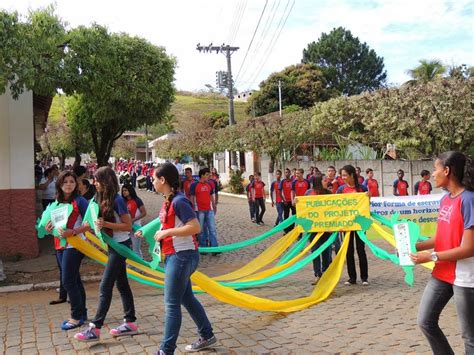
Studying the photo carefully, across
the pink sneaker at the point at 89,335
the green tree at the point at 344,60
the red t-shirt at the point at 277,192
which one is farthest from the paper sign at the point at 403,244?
the green tree at the point at 344,60

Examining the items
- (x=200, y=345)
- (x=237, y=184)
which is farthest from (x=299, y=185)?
(x=237, y=184)

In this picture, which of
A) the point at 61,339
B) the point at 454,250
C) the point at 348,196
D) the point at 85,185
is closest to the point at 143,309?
the point at 61,339

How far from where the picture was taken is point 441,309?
11.0 ft

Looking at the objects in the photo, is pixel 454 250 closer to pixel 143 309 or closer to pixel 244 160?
pixel 143 309

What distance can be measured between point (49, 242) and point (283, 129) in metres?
13.7

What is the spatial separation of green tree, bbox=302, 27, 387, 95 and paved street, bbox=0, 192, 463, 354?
2226 inches

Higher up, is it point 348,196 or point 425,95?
point 425,95

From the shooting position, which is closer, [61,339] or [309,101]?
[61,339]

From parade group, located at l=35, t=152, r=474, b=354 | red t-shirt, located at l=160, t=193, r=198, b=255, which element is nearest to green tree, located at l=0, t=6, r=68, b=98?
parade group, located at l=35, t=152, r=474, b=354

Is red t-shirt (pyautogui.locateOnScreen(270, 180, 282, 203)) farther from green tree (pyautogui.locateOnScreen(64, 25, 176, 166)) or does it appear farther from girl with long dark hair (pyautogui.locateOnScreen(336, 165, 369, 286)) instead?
girl with long dark hair (pyautogui.locateOnScreen(336, 165, 369, 286))

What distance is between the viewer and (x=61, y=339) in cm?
493

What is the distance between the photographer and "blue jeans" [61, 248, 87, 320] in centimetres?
506

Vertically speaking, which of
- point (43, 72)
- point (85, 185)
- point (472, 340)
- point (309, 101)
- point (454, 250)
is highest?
point (309, 101)

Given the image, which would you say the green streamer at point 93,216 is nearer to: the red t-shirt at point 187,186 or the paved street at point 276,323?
the paved street at point 276,323
